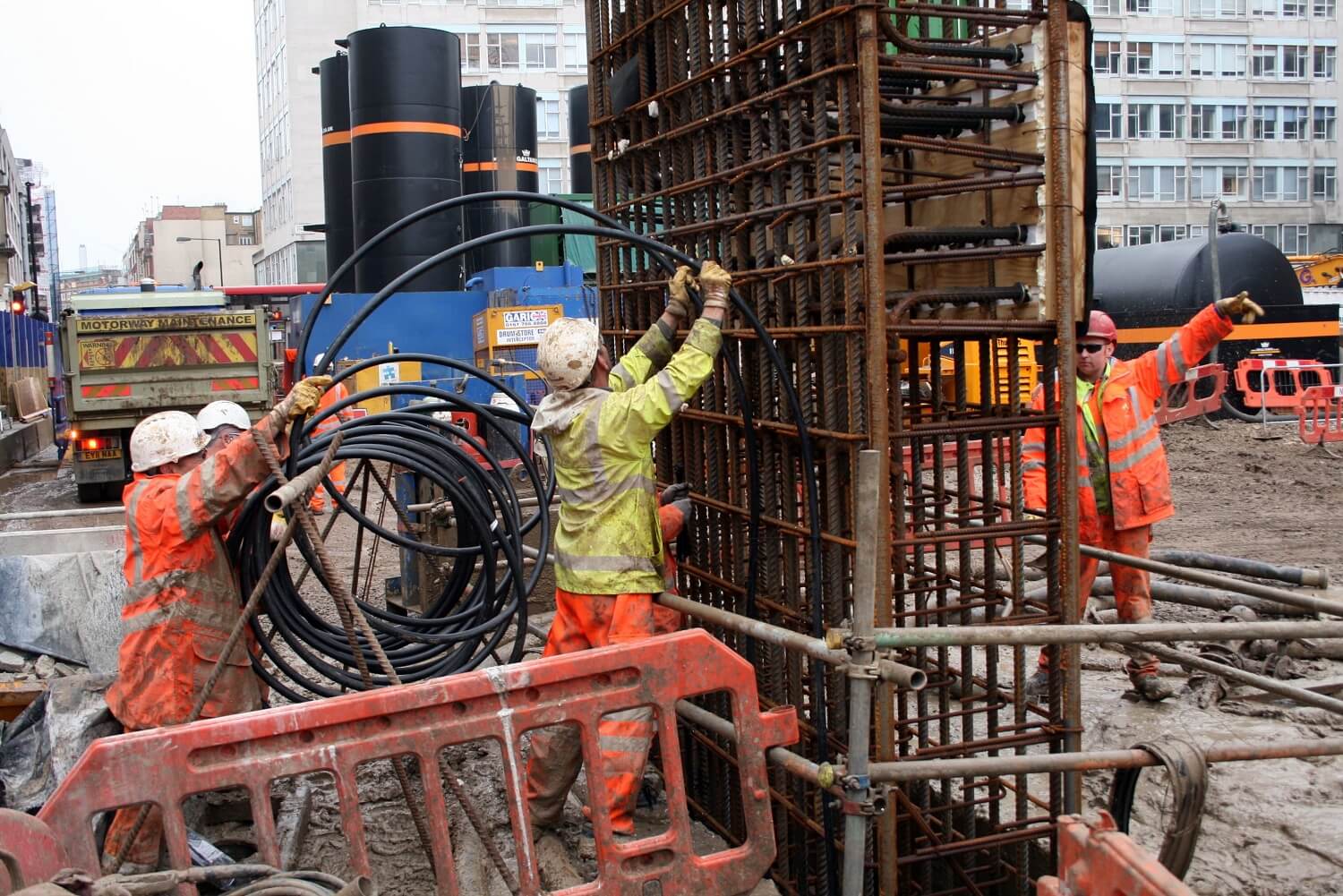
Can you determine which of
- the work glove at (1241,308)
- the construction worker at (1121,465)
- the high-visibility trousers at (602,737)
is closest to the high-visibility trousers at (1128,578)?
the construction worker at (1121,465)

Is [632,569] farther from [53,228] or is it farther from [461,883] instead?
[53,228]

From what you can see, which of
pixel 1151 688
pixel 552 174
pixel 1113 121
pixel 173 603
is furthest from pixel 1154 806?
pixel 1113 121

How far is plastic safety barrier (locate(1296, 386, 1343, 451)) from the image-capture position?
1706 centimetres

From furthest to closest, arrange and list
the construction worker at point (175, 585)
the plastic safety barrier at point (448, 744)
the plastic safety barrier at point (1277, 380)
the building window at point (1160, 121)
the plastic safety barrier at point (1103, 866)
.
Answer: the building window at point (1160, 121) < the plastic safety barrier at point (1277, 380) < the construction worker at point (175, 585) < the plastic safety barrier at point (448, 744) < the plastic safety barrier at point (1103, 866)

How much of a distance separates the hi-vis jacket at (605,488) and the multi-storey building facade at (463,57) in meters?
51.0

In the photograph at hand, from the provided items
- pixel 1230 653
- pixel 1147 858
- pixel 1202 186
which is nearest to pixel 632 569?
pixel 1147 858

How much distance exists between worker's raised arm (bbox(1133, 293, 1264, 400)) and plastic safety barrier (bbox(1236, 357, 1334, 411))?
535 inches

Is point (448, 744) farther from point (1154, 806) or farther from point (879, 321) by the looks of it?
point (1154, 806)

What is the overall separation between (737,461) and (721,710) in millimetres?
1132

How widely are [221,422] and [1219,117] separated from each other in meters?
61.8

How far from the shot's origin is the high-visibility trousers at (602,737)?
4672mm

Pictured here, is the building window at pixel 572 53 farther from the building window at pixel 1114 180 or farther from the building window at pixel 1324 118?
the building window at pixel 1324 118

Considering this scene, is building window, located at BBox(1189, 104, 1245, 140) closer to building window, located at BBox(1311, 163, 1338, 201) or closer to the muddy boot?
building window, located at BBox(1311, 163, 1338, 201)

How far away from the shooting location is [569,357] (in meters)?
4.69
